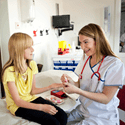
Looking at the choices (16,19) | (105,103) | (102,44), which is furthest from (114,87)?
(16,19)

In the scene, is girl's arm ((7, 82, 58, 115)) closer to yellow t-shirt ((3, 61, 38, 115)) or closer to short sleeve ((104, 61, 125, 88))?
yellow t-shirt ((3, 61, 38, 115))

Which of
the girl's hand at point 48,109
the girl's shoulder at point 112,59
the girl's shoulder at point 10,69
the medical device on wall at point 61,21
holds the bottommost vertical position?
the girl's hand at point 48,109

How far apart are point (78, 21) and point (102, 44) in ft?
9.98

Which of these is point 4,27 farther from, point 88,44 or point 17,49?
point 88,44

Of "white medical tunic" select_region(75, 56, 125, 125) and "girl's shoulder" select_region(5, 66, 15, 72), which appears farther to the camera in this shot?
"girl's shoulder" select_region(5, 66, 15, 72)

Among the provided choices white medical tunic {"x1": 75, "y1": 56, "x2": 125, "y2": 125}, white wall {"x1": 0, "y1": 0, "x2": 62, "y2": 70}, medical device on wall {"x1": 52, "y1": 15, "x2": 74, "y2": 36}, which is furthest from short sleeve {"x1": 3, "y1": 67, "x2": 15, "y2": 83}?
medical device on wall {"x1": 52, "y1": 15, "x2": 74, "y2": 36}

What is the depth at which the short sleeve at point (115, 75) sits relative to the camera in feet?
3.17

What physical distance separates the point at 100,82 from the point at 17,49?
0.67m

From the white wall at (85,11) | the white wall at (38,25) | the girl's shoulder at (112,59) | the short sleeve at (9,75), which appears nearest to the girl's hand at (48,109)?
the short sleeve at (9,75)

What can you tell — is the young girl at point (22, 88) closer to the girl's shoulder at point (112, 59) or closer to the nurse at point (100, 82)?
the nurse at point (100, 82)

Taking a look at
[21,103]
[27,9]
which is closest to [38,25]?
[27,9]

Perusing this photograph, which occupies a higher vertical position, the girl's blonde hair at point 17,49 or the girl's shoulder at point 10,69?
the girl's blonde hair at point 17,49

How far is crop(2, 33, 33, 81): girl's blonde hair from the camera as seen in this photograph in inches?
44.7

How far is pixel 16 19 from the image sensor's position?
6.65 feet
